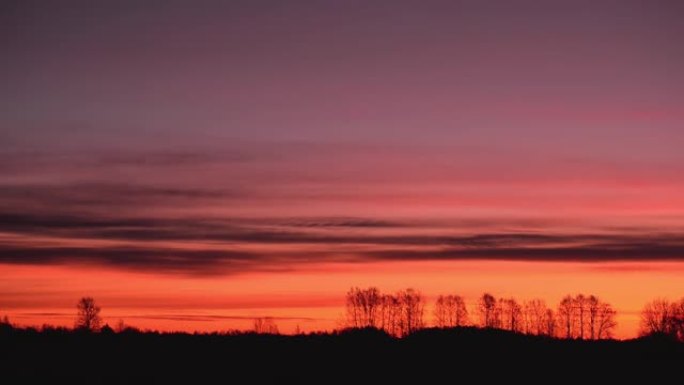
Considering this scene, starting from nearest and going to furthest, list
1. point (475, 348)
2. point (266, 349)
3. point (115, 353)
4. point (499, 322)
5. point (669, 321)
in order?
point (115, 353) → point (266, 349) → point (475, 348) → point (669, 321) → point (499, 322)

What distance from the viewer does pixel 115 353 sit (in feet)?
140

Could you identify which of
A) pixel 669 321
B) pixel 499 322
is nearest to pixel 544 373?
pixel 669 321

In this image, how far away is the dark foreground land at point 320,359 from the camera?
127ft

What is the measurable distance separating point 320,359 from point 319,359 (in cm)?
5

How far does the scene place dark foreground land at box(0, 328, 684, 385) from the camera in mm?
38688

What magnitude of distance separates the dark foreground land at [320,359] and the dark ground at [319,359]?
5cm

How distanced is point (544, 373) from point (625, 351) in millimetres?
10824

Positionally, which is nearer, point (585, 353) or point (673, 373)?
point (673, 373)

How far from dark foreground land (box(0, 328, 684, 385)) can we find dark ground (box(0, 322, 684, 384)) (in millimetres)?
47

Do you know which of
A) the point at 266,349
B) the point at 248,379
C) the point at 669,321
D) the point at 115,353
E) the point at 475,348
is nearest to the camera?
the point at 248,379

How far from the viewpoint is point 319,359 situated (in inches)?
1738

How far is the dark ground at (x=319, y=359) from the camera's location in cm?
3869

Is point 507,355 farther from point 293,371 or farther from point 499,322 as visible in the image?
point 499,322

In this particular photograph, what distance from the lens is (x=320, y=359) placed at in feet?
145
